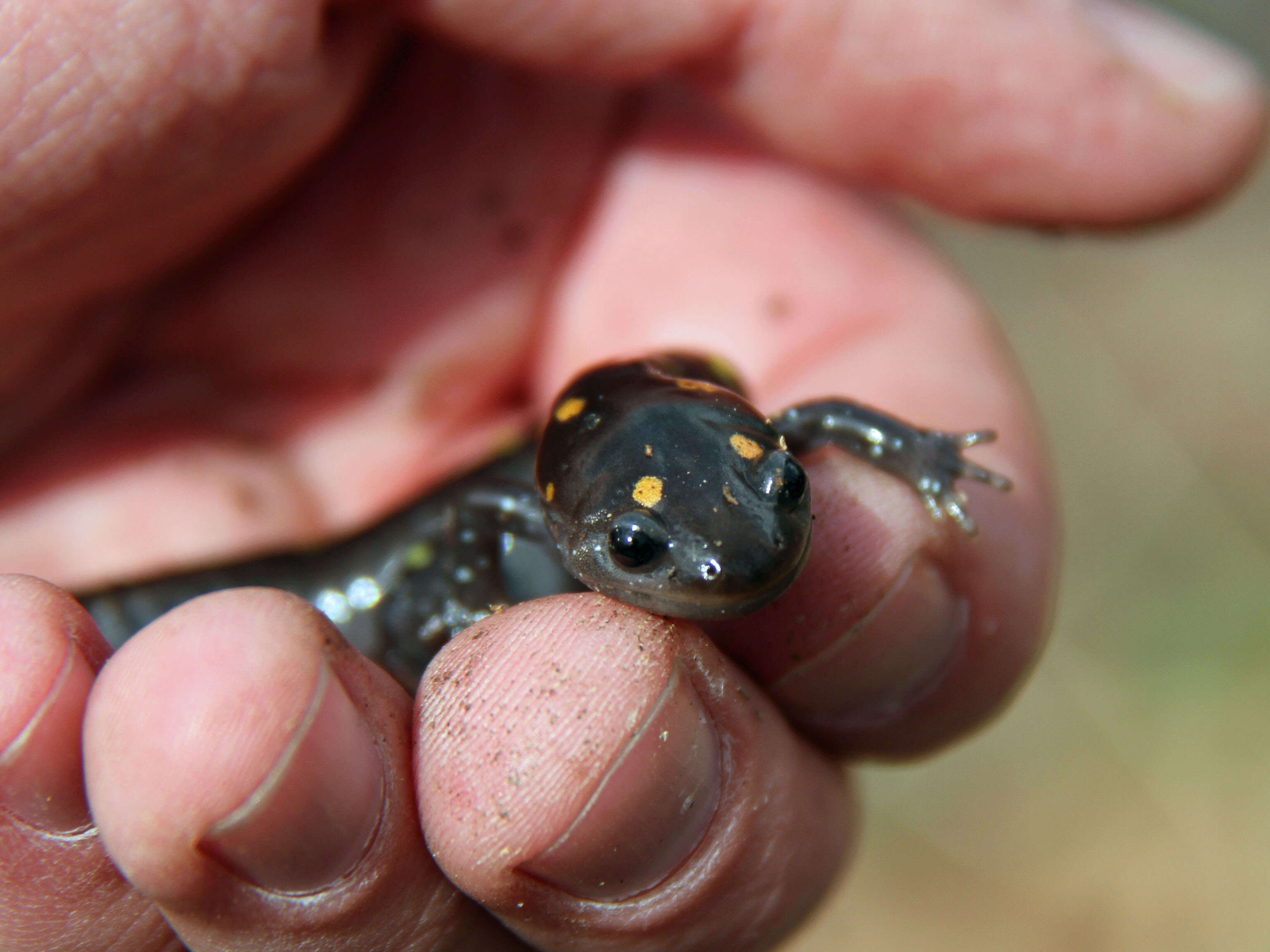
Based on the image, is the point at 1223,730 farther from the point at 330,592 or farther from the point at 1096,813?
the point at 330,592

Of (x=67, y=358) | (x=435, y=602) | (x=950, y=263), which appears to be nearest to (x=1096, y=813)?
(x=950, y=263)

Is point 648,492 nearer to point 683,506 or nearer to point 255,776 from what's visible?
point 683,506

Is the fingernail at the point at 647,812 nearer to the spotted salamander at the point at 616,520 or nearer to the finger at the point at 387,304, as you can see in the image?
the spotted salamander at the point at 616,520

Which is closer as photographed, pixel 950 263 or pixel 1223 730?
pixel 950 263

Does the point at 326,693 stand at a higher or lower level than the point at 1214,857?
higher

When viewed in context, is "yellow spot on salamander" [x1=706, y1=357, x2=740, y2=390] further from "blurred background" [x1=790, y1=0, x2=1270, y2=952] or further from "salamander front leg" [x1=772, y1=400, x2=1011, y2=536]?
"blurred background" [x1=790, y1=0, x2=1270, y2=952]

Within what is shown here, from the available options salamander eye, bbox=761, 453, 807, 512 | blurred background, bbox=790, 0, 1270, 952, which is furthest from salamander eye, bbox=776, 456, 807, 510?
blurred background, bbox=790, 0, 1270, 952
